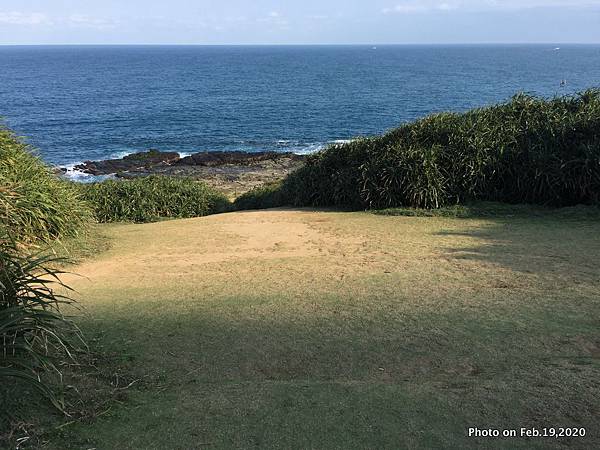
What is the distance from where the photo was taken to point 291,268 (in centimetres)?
790

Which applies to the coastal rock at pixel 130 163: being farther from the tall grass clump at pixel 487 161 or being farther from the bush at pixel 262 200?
the tall grass clump at pixel 487 161

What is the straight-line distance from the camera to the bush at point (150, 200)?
14094mm

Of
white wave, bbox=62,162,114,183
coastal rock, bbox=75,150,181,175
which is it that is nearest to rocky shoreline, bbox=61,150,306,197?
coastal rock, bbox=75,150,181,175

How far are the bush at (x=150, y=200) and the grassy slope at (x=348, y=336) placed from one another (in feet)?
14.5

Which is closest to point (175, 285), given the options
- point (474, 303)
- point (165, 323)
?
point (165, 323)

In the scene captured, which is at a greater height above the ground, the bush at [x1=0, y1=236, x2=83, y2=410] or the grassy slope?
the bush at [x1=0, y1=236, x2=83, y2=410]

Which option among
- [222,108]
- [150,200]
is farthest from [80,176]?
[222,108]

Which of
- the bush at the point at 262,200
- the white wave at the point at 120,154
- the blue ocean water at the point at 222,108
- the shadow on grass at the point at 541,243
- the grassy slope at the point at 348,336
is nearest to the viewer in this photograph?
the grassy slope at the point at 348,336

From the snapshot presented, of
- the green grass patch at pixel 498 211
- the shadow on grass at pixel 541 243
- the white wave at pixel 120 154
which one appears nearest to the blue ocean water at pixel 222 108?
the white wave at pixel 120 154

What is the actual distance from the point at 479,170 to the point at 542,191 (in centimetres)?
135

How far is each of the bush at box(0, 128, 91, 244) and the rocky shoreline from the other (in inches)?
502

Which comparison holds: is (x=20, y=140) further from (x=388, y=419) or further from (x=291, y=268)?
(x=388, y=419)

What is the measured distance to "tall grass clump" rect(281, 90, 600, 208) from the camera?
11656 millimetres

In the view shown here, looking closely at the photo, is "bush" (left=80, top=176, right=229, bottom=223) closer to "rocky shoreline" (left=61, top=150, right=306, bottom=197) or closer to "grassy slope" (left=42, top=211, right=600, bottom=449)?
"grassy slope" (left=42, top=211, right=600, bottom=449)
